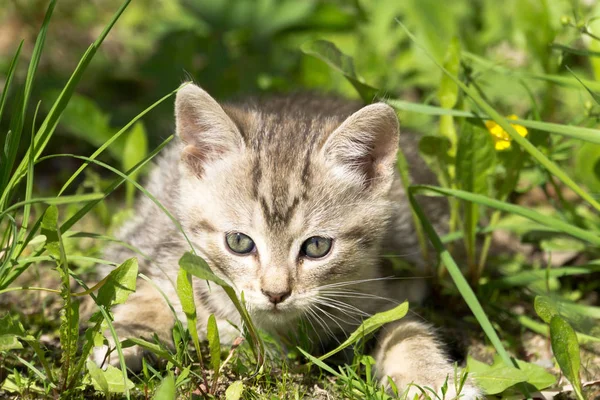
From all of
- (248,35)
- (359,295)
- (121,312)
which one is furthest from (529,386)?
(248,35)

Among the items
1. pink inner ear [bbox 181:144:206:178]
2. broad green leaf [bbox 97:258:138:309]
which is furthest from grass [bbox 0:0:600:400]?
pink inner ear [bbox 181:144:206:178]

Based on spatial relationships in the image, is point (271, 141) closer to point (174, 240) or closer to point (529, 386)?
point (174, 240)

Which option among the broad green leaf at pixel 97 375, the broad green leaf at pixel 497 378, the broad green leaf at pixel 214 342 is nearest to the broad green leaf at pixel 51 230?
the broad green leaf at pixel 97 375

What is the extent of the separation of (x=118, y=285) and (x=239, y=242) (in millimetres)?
469

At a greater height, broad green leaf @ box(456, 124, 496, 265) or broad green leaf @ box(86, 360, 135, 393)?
broad green leaf @ box(456, 124, 496, 265)

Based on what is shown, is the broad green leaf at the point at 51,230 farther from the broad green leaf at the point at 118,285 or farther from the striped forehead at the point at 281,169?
the striped forehead at the point at 281,169

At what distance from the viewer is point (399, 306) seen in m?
2.58

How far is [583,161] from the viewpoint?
3.40 m

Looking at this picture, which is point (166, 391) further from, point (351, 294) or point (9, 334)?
point (351, 294)

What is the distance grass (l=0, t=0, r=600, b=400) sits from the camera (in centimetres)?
244

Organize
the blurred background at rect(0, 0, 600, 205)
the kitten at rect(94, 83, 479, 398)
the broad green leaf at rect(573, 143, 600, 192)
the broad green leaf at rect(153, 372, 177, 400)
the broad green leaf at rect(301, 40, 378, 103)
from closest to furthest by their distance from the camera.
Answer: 1. the broad green leaf at rect(153, 372, 177, 400)
2. the kitten at rect(94, 83, 479, 398)
3. the broad green leaf at rect(301, 40, 378, 103)
4. the broad green leaf at rect(573, 143, 600, 192)
5. the blurred background at rect(0, 0, 600, 205)

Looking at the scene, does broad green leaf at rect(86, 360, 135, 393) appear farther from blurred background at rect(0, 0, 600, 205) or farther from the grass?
blurred background at rect(0, 0, 600, 205)

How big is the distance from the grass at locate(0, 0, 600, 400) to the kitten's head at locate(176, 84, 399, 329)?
0.16 metres

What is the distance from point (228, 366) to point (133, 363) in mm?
355
